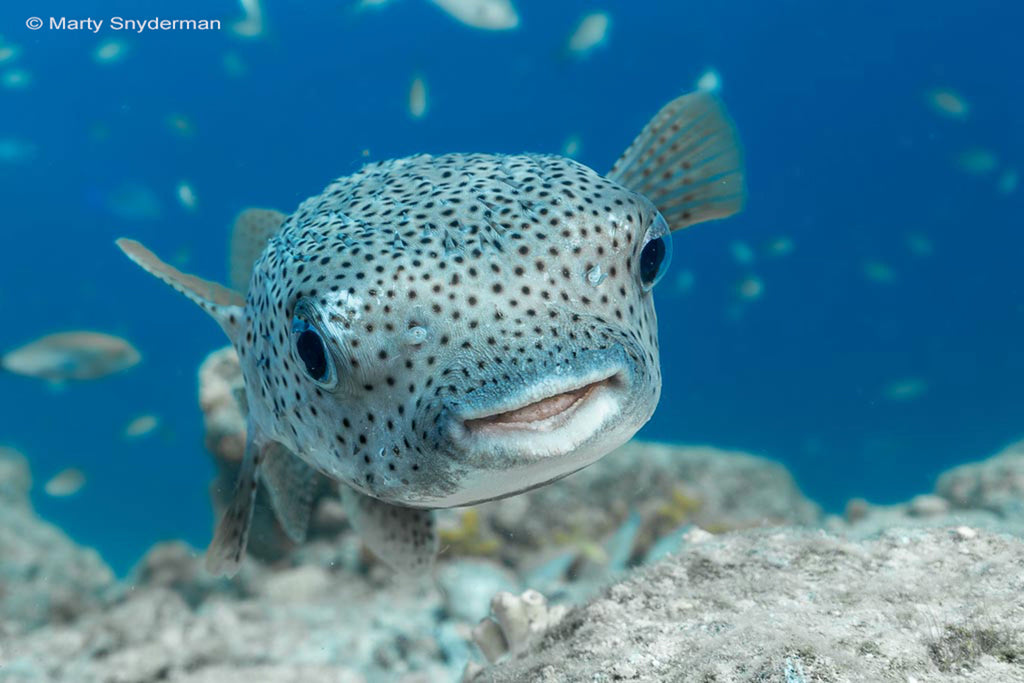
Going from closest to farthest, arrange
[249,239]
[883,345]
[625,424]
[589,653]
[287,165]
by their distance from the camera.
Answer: [589,653] < [625,424] < [249,239] < [287,165] < [883,345]

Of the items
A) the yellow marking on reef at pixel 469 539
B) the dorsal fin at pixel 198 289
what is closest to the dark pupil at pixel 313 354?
the dorsal fin at pixel 198 289

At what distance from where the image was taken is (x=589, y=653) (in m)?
1.90

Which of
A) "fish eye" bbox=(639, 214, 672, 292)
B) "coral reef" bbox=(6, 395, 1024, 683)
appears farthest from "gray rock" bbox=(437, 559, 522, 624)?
"fish eye" bbox=(639, 214, 672, 292)

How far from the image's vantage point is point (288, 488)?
3449 millimetres

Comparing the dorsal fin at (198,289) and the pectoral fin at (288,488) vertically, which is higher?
the dorsal fin at (198,289)

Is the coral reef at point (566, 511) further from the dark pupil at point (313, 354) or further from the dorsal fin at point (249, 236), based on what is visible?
the dark pupil at point (313, 354)

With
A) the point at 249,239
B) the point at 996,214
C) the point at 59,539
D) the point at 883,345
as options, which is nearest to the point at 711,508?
→ the point at 249,239

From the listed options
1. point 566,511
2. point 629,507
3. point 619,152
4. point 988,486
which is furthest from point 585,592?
point 619,152

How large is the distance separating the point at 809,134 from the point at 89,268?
34754 mm

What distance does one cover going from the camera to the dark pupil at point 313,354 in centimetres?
231

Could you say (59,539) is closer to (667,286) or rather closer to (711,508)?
(711,508)

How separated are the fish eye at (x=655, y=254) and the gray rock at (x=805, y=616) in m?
0.95

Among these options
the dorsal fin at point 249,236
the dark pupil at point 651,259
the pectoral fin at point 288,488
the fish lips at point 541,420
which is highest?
the dorsal fin at point 249,236

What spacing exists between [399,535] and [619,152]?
27.8 meters
